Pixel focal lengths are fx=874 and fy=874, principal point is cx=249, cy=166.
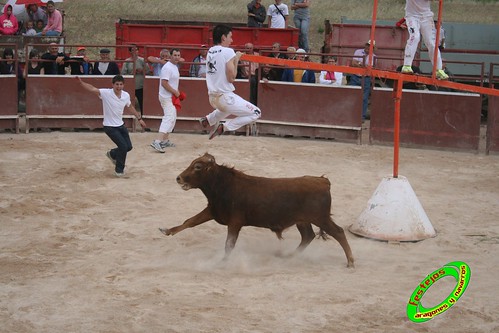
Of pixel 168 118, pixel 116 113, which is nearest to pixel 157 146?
pixel 168 118

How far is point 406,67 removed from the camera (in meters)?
10.8

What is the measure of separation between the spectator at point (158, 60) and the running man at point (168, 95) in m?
1.11

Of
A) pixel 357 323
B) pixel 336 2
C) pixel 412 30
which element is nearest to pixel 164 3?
pixel 336 2

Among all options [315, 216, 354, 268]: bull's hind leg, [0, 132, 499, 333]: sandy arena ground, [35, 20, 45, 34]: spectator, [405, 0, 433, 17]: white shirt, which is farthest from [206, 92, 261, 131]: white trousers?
[35, 20, 45, 34]: spectator

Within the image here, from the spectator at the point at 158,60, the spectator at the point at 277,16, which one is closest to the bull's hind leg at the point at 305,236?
the spectator at the point at 158,60

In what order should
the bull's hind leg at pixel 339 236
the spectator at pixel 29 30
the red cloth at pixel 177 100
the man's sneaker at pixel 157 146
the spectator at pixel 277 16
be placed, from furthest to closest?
the spectator at pixel 277 16 < the spectator at pixel 29 30 < the man's sneaker at pixel 157 146 < the red cloth at pixel 177 100 < the bull's hind leg at pixel 339 236

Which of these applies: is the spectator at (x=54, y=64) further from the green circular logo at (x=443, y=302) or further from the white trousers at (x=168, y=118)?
the green circular logo at (x=443, y=302)

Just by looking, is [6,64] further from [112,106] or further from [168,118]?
[112,106]

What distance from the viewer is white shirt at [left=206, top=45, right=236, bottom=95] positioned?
981cm

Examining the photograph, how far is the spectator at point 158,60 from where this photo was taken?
1632 centimetres

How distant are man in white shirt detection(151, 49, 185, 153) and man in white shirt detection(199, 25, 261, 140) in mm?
4391

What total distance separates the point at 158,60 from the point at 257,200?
8.07m

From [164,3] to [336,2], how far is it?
6.60m

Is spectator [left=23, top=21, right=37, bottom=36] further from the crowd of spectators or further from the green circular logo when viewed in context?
the green circular logo
